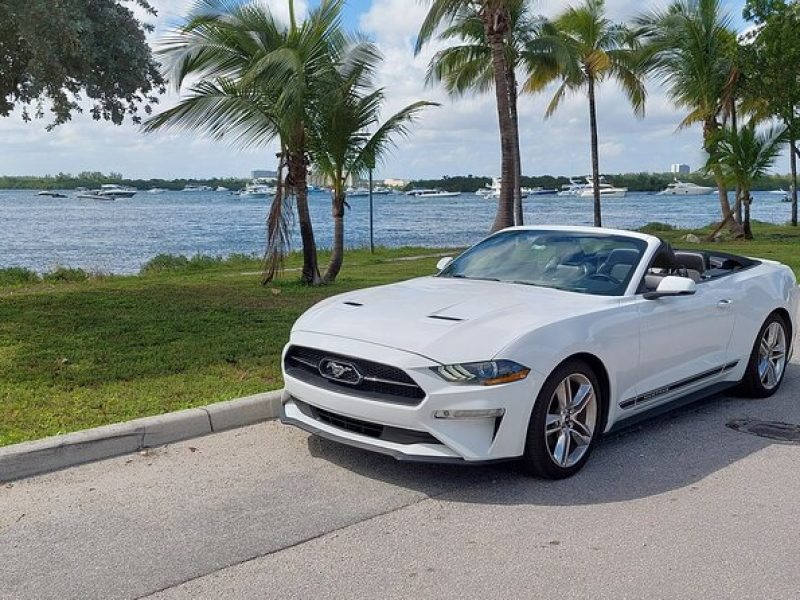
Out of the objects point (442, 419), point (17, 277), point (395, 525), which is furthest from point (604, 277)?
point (17, 277)

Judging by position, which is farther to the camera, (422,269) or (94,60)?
(422,269)

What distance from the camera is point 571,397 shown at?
5.00 m

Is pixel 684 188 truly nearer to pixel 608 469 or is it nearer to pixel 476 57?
pixel 476 57

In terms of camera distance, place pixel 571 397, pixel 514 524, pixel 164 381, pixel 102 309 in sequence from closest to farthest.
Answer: pixel 514 524 < pixel 571 397 < pixel 164 381 < pixel 102 309

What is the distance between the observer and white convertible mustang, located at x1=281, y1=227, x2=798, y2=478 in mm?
4574

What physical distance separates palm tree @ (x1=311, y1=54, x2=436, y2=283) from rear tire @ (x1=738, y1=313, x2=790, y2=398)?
8697mm

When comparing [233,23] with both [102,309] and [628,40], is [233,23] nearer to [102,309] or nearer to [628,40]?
[102,309]

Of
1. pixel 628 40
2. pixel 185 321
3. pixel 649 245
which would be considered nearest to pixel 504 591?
pixel 649 245

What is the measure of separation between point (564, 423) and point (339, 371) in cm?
140

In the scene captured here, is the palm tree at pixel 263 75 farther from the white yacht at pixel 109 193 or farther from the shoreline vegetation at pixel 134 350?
the white yacht at pixel 109 193

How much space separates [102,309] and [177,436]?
193 inches

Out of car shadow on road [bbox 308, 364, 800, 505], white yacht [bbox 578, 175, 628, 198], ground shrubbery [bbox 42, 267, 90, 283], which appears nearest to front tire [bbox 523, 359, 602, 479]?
car shadow on road [bbox 308, 364, 800, 505]

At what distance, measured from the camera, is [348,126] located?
1428 centimetres

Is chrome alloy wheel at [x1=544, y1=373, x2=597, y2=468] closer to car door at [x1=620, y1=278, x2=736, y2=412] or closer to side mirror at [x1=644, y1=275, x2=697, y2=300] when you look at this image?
car door at [x1=620, y1=278, x2=736, y2=412]
